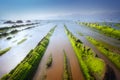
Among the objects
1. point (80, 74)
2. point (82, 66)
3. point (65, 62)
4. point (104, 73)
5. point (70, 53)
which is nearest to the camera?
point (104, 73)

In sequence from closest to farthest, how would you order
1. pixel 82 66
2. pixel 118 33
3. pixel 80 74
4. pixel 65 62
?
pixel 80 74, pixel 82 66, pixel 65 62, pixel 118 33

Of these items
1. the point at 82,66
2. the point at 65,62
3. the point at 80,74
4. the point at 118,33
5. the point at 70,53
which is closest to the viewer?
the point at 80,74

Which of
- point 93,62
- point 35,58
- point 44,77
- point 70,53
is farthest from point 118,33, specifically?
point 44,77

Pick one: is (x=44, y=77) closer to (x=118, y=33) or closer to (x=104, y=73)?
(x=104, y=73)

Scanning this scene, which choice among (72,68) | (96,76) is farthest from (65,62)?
(96,76)

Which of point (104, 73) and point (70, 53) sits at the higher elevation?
point (104, 73)

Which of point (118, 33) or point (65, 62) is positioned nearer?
point (65, 62)

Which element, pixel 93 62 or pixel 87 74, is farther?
pixel 93 62

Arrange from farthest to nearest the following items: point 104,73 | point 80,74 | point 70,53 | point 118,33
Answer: point 118,33 < point 70,53 < point 80,74 < point 104,73

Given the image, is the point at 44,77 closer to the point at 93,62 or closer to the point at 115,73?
the point at 93,62
